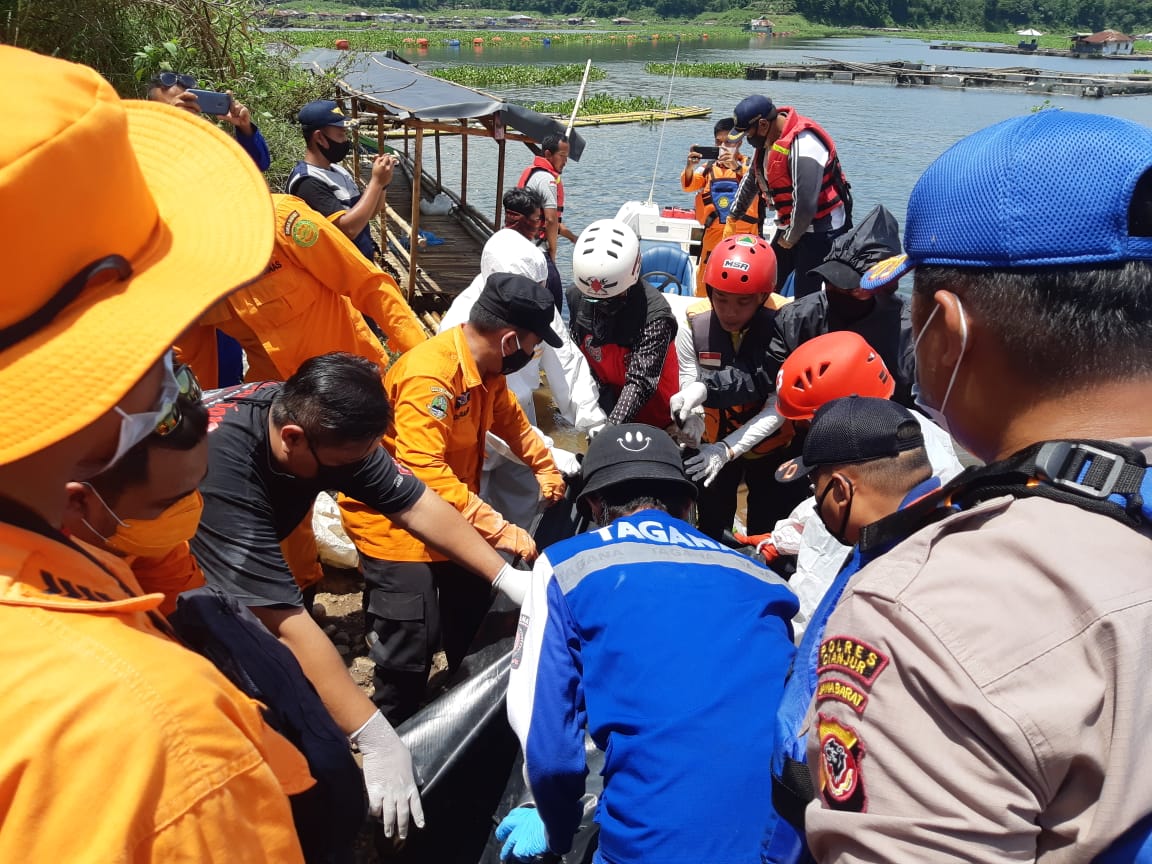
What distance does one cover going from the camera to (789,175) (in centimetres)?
618

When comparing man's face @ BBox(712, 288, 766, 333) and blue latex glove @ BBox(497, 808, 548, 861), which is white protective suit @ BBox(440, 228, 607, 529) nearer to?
man's face @ BBox(712, 288, 766, 333)

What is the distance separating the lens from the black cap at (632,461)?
2.09 m

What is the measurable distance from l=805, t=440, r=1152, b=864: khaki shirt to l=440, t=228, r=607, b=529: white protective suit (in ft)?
8.27

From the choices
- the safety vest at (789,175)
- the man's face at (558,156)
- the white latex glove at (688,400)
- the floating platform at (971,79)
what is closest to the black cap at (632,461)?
the white latex glove at (688,400)

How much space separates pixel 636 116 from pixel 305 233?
2469 centimetres

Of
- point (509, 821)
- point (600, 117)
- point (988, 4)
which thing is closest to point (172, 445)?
point (509, 821)

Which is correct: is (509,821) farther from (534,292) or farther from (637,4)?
(637,4)

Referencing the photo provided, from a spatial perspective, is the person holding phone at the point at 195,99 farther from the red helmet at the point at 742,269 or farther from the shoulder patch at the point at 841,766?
the shoulder patch at the point at 841,766

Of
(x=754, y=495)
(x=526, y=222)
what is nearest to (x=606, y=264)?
(x=754, y=495)

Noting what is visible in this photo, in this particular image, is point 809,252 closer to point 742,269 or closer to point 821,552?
point 742,269

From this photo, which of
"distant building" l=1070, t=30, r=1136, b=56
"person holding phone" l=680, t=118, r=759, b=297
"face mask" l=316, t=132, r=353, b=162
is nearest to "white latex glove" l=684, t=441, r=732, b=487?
"face mask" l=316, t=132, r=353, b=162

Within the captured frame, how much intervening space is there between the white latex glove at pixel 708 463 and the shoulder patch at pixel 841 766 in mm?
2679

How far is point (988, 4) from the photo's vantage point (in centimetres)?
9200

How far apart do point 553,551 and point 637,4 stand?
381 feet
